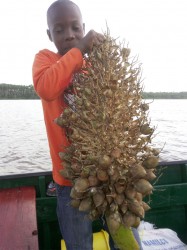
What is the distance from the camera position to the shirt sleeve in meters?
1.97

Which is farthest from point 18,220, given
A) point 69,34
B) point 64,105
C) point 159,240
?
point 159,240

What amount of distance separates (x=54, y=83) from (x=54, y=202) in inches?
81.9

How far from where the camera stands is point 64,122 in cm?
194

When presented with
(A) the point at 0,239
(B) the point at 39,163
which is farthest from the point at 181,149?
(A) the point at 0,239

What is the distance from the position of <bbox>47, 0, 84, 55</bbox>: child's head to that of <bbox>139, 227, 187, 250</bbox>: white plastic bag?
98.6 inches

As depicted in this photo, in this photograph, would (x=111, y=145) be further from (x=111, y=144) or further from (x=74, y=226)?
(x=74, y=226)

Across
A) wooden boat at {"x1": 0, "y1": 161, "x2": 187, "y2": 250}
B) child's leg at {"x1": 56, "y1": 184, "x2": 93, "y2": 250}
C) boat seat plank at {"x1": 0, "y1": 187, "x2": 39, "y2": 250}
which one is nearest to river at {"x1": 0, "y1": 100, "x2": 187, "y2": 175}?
wooden boat at {"x1": 0, "y1": 161, "x2": 187, "y2": 250}

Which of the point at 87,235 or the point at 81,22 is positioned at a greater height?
the point at 81,22

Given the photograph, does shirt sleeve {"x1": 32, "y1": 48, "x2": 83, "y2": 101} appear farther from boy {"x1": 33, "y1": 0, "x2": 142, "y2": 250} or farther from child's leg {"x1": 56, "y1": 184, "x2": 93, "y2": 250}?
child's leg {"x1": 56, "y1": 184, "x2": 93, "y2": 250}

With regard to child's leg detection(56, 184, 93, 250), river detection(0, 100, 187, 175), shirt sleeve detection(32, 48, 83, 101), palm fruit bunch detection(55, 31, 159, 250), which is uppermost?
shirt sleeve detection(32, 48, 83, 101)

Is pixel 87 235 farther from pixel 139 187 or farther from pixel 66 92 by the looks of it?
pixel 66 92

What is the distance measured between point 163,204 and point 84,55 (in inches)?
101

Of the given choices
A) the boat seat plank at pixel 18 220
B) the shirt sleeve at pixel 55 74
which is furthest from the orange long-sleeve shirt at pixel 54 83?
the boat seat plank at pixel 18 220

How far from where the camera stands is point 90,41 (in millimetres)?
2062
